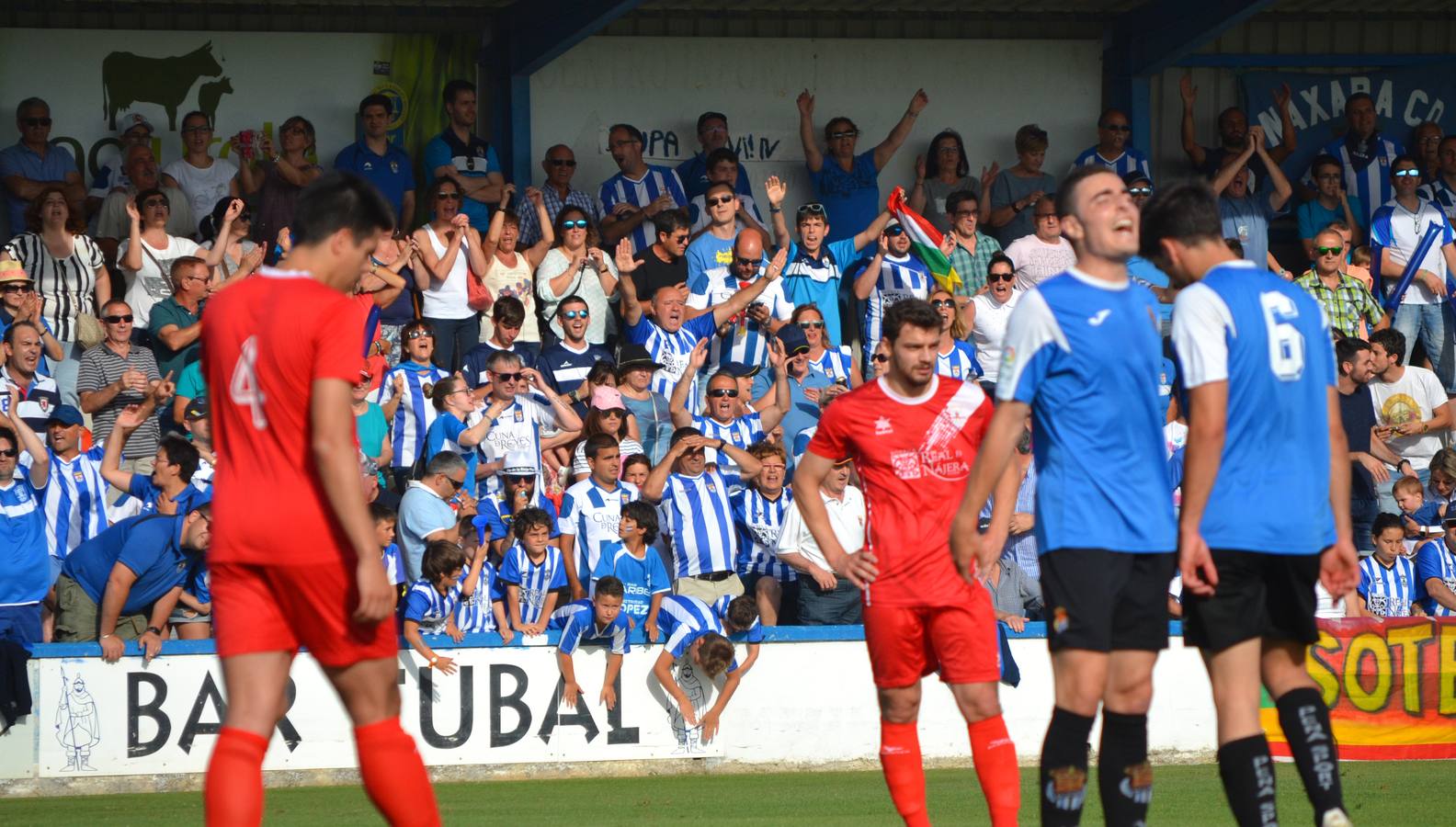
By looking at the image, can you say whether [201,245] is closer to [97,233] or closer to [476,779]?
[97,233]

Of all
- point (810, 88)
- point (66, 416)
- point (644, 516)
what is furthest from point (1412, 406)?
point (66, 416)

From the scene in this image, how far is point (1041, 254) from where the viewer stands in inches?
603

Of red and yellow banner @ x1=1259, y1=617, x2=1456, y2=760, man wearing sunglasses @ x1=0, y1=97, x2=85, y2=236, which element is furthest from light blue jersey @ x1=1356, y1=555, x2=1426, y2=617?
man wearing sunglasses @ x1=0, y1=97, x2=85, y2=236

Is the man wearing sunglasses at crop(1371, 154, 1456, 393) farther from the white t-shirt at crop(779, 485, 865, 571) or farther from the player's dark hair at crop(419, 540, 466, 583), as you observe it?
the player's dark hair at crop(419, 540, 466, 583)

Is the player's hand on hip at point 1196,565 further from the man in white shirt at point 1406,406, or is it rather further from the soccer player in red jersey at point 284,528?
the man in white shirt at point 1406,406

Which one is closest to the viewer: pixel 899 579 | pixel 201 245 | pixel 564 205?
pixel 899 579

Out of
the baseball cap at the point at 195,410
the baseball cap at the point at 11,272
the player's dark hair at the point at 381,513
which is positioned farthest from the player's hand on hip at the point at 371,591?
the baseball cap at the point at 11,272

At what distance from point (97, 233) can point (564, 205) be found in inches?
156

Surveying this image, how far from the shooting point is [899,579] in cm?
669

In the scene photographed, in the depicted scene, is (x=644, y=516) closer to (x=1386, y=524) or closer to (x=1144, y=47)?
(x=1386, y=524)

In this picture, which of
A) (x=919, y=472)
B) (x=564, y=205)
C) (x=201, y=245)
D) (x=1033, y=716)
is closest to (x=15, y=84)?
(x=201, y=245)

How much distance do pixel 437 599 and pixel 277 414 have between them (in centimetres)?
647

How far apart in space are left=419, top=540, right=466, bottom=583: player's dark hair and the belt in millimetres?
1921

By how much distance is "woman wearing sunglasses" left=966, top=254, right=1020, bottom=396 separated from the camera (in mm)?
14672
